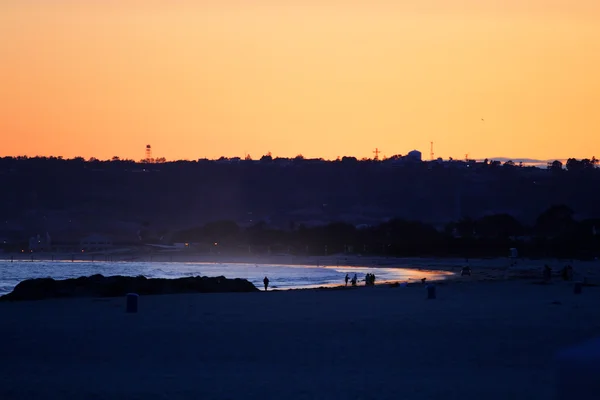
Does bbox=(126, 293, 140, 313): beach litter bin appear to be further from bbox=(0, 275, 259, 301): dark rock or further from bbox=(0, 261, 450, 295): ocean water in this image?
bbox=(0, 261, 450, 295): ocean water

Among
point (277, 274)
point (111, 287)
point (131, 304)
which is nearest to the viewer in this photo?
point (131, 304)

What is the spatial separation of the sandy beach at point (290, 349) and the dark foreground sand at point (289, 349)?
2 centimetres

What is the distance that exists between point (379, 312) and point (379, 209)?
556 ft

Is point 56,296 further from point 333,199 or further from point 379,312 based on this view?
point 333,199

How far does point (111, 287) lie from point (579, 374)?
2443 centimetres

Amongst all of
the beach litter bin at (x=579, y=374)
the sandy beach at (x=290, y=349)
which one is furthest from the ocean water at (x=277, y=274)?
the beach litter bin at (x=579, y=374)

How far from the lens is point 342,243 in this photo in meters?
109

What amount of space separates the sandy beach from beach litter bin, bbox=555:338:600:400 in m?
5.72

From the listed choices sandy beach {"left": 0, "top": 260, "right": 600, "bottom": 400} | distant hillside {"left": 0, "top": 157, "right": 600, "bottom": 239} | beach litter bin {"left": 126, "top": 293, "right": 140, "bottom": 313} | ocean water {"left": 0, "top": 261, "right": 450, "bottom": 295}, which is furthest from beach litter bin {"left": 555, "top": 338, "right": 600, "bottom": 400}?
distant hillside {"left": 0, "top": 157, "right": 600, "bottom": 239}

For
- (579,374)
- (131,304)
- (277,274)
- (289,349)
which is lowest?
(289,349)

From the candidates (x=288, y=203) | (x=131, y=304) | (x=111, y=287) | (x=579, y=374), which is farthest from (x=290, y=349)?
(x=288, y=203)

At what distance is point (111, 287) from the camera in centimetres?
2717

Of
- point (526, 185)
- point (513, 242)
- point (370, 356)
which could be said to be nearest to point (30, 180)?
point (526, 185)

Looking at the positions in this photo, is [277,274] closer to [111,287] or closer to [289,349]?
[111,287]
